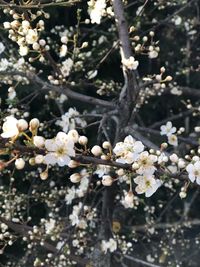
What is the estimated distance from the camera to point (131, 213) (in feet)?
16.3

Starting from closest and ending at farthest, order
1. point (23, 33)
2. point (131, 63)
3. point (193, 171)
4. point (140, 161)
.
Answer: point (140, 161), point (193, 171), point (23, 33), point (131, 63)

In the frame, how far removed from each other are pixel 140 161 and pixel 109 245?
5.58ft

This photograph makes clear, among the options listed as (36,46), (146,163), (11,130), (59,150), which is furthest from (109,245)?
(11,130)

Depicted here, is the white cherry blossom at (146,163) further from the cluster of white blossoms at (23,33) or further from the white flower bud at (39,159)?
the cluster of white blossoms at (23,33)

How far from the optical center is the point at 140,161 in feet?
5.08

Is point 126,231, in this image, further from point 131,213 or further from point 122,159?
point 122,159

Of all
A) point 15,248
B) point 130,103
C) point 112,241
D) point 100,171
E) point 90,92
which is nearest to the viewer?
point 100,171

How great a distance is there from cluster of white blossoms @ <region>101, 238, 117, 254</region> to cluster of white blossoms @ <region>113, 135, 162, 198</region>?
153cm

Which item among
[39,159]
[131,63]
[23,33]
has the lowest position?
[39,159]

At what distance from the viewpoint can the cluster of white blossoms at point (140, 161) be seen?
1533 mm

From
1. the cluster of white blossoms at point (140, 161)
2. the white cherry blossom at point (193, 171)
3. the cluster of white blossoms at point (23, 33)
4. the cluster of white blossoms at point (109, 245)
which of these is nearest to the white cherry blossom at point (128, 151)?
the cluster of white blossoms at point (140, 161)

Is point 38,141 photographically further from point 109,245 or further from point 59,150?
point 109,245

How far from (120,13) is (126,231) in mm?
2545

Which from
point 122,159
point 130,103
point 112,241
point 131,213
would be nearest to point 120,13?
point 130,103
